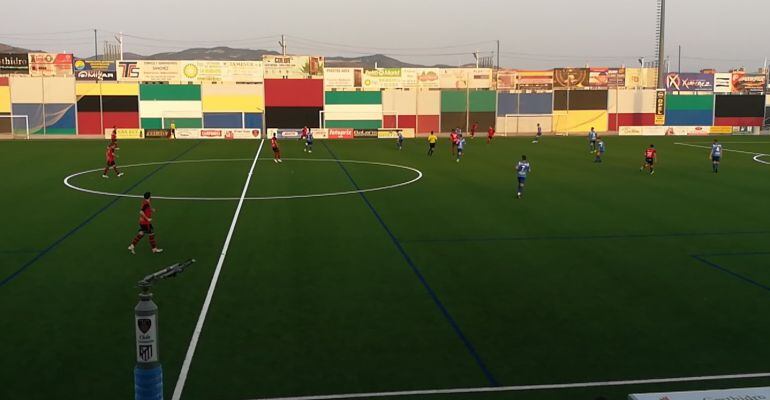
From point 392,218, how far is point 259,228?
4552 mm

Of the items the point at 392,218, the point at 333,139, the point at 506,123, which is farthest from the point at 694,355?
the point at 506,123

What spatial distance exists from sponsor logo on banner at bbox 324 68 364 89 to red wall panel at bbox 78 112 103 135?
26.9 metres

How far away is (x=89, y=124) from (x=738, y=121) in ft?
268

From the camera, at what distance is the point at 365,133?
69.3 meters

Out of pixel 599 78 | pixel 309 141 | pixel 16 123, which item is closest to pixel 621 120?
pixel 599 78

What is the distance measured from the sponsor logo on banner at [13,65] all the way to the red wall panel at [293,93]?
90.8 ft

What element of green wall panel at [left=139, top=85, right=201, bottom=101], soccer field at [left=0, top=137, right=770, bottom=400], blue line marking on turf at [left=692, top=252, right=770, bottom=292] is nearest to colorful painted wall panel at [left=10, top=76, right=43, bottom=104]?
green wall panel at [left=139, top=85, right=201, bottom=101]

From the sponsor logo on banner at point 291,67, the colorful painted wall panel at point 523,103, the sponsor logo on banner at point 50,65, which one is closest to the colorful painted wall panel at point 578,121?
the colorful painted wall panel at point 523,103

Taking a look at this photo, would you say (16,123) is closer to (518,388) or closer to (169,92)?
(169,92)

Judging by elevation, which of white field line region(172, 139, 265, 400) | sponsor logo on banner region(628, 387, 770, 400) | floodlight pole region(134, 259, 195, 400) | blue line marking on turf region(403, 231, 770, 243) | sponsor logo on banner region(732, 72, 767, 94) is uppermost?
sponsor logo on banner region(732, 72, 767, 94)

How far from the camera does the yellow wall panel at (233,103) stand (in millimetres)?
79438

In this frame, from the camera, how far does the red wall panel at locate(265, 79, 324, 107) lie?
8050cm

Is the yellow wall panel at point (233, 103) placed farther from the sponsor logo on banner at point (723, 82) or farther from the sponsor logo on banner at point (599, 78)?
the sponsor logo on banner at point (723, 82)

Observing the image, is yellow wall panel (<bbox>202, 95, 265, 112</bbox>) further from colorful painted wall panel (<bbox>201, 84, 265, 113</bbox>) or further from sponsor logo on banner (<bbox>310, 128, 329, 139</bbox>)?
sponsor logo on banner (<bbox>310, 128, 329, 139</bbox>)
